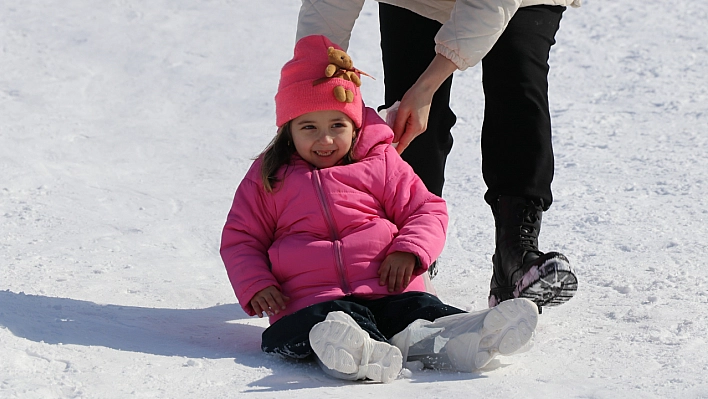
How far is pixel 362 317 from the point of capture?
2350 mm

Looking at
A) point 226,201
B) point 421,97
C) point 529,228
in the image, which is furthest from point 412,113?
point 226,201

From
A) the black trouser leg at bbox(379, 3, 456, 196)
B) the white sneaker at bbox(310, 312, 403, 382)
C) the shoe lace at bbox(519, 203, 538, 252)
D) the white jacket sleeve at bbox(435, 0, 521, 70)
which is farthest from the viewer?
the black trouser leg at bbox(379, 3, 456, 196)

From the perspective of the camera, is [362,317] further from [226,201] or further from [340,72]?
[226,201]

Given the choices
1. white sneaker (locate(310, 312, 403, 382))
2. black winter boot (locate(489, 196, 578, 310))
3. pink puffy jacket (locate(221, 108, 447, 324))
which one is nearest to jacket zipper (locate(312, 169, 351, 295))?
pink puffy jacket (locate(221, 108, 447, 324))

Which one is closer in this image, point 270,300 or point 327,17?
point 270,300

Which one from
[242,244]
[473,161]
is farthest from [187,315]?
[473,161]

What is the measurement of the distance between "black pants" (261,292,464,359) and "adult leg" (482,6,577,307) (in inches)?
15.1

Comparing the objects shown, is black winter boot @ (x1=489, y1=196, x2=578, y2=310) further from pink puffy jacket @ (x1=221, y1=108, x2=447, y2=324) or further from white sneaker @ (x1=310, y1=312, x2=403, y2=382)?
white sneaker @ (x1=310, y1=312, x2=403, y2=382)

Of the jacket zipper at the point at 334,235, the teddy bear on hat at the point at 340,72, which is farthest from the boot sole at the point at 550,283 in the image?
the teddy bear on hat at the point at 340,72

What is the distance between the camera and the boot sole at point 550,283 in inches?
99.7

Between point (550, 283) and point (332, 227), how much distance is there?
59 cm

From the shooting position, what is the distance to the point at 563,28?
7.05 meters

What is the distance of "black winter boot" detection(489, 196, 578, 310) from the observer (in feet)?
8.35

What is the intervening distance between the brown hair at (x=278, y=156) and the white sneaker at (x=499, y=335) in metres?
0.70
